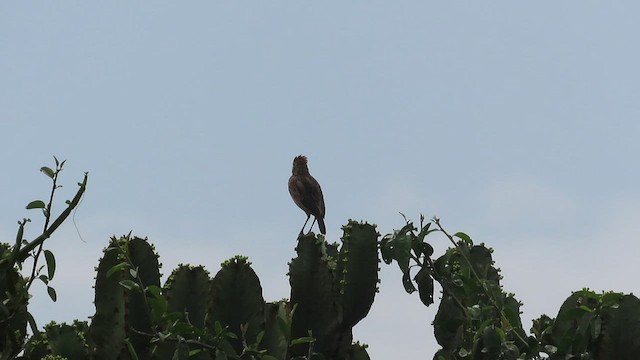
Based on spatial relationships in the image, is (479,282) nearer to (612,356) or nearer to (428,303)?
(428,303)

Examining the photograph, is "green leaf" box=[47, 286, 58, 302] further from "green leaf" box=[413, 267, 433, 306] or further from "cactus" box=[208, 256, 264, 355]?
"green leaf" box=[413, 267, 433, 306]

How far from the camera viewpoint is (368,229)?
4.68 metres

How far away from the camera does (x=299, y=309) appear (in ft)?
15.4

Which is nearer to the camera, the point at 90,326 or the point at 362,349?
the point at 90,326

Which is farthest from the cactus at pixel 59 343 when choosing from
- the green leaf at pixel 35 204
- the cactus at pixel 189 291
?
the green leaf at pixel 35 204

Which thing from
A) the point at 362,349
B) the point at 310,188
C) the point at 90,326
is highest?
the point at 310,188

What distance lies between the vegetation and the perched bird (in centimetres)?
356

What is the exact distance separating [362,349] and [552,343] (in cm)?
122

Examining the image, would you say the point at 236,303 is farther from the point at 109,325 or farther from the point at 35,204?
the point at 35,204

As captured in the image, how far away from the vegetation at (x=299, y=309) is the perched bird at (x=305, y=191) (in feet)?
11.7

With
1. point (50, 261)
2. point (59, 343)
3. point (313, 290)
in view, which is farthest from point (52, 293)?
point (313, 290)

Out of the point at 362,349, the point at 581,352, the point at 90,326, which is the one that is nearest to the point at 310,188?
the point at 362,349

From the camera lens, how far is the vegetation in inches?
130

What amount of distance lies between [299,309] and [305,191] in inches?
156
